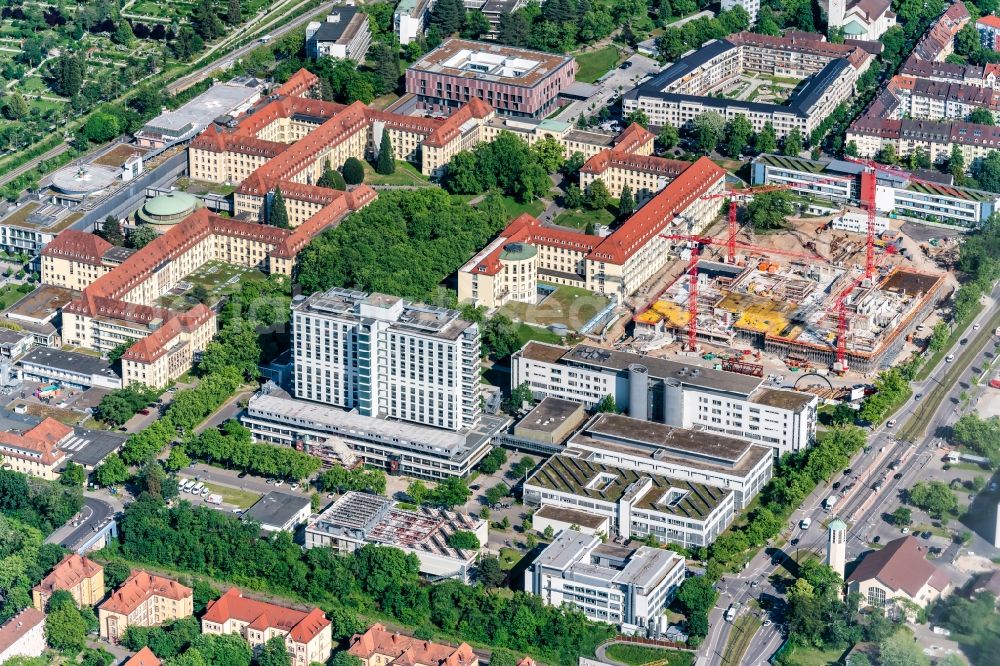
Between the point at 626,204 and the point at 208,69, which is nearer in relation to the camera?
the point at 626,204

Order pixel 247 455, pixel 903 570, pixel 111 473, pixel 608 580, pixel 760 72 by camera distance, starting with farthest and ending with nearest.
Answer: pixel 760 72 < pixel 247 455 < pixel 111 473 < pixel 903 570 < pixel 608 580

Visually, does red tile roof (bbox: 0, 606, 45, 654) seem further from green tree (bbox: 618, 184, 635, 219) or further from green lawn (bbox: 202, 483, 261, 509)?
green tree (bbox: 618, 184, 635, 219)

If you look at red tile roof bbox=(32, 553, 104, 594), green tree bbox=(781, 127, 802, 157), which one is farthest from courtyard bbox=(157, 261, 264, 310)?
green tree bbox=(781, 127, 802, 157)

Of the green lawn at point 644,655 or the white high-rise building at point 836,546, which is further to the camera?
the white high-rise building at point 836,546

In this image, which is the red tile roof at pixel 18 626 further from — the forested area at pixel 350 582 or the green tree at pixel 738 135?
the green tree at pixel 738 135

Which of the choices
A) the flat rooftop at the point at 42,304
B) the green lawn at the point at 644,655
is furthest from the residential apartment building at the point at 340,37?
the green lawn at the point at 644,655

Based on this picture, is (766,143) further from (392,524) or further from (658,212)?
(392,524)

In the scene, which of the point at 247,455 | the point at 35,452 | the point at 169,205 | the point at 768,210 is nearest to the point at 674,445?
the point at 247,455
